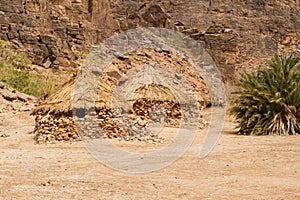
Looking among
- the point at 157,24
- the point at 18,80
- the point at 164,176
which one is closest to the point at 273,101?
the point at 164,176

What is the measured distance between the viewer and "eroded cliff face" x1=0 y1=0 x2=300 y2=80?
118 ft

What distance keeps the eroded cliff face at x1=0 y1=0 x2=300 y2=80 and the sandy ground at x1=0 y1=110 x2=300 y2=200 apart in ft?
87.3

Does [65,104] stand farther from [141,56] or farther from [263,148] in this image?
[141,56]

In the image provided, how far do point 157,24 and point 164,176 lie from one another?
34.7 m

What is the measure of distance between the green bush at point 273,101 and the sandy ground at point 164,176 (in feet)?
7.73

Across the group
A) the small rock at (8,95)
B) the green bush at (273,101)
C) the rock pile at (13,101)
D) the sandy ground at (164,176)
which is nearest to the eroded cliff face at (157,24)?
the rock pile at (13,101)

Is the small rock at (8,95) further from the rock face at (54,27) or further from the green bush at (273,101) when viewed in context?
the rock face at (54,27)

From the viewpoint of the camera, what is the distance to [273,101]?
39.6 feet

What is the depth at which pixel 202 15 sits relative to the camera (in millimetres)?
47875

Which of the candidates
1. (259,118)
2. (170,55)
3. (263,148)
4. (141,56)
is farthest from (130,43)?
(263,148)

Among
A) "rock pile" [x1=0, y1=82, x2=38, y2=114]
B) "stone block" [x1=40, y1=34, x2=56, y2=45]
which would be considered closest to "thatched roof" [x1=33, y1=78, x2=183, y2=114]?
"rock pile" [x1=0, y1=82, x2=38, y2=114]

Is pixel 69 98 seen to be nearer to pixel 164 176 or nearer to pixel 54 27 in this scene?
pixel 164 176

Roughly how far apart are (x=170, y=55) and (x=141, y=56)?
309cm

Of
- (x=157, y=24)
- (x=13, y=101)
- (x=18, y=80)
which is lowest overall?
(x=18, y=80)
